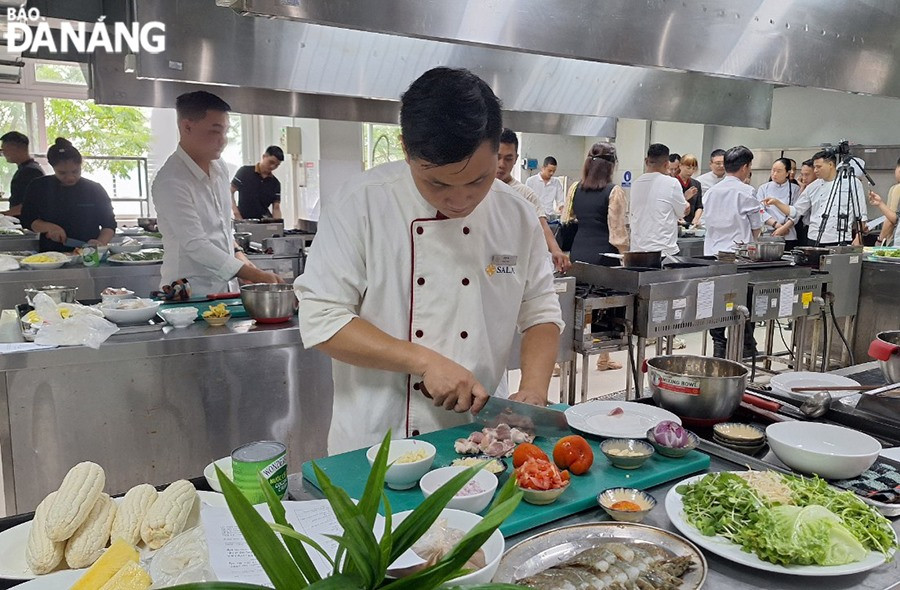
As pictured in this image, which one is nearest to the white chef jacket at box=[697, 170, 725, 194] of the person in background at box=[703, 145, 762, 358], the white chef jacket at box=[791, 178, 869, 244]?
the white chef jacket at box=[791, 178, 869, 244]

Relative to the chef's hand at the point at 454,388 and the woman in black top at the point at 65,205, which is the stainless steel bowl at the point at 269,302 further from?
the woman in black top at the point at 65,205

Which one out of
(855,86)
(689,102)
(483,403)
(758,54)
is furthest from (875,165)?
(483,403)

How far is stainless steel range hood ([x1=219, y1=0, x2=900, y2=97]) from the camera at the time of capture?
6.37ft

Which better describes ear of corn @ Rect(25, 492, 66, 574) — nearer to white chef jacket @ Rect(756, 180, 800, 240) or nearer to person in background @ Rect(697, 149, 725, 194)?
person in background @ Rect(697, 149, 725, 194)

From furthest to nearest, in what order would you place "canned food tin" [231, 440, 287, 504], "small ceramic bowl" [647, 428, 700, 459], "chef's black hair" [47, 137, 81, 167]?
"chef's black hair" [47, 137, 81, 167]
"small ceramic bowl" [647, 428, 700, 459]
"canned food tin" [231, 440, 287, 504]

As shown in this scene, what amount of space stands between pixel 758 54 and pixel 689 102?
1.72 m

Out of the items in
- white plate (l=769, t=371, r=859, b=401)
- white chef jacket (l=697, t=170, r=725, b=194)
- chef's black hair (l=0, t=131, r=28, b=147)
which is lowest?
white plate (l=769, t=371, r=859, b=401)

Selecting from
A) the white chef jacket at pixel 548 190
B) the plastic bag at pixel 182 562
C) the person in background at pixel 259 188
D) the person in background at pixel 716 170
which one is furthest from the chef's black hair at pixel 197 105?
the white chef jacket at pixel 548 190

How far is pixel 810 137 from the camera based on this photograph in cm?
1027

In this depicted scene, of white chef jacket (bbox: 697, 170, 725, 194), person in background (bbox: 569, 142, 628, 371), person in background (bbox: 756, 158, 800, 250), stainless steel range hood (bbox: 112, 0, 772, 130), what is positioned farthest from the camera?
white chef jacket (bbox: 697, 170, 725, 194)

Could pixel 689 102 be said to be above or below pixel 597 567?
above

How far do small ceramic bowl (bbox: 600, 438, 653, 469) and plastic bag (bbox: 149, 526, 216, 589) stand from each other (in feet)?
2.78

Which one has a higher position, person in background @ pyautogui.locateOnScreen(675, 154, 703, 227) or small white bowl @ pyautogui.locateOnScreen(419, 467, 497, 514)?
person in background @ pyautogui.locateOnScreen(675, 154, 703, 227)

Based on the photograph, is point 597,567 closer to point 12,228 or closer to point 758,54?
point 758,54
